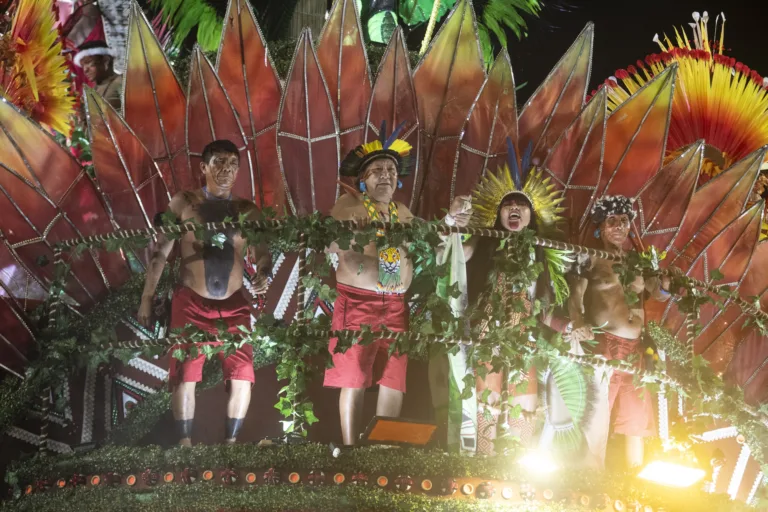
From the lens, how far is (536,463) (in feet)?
26.2

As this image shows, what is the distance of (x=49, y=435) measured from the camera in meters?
8.59

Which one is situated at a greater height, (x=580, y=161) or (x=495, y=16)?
(x=495, y=16)

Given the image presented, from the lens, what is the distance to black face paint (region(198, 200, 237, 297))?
8.33 meters

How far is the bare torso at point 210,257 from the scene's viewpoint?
8.33 metres

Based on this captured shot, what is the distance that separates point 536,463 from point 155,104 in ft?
16.5

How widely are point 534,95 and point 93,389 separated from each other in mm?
5423

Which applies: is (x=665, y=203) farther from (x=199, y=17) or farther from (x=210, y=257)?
(x=199, y=17)

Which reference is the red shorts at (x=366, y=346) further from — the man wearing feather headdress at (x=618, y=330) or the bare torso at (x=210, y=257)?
the man wearing feather headdress at (x=618, y=330)

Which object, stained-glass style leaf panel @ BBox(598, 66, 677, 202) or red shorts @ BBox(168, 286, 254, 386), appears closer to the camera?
red shorts @ BBox(168, 286, 254, 386)

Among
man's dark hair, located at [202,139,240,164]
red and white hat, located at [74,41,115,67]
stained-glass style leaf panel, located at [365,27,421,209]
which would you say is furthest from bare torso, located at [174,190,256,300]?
red and white hat, located at [74,41,115,67]

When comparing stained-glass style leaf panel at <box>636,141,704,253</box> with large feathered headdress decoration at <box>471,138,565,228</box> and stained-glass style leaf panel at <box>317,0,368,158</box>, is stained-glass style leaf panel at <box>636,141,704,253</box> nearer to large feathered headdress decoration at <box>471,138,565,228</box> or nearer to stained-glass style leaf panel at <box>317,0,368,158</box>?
large feathered headdress decoration at <box>471,138,565,228</box>

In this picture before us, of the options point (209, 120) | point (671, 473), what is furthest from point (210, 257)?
point (671, 473)

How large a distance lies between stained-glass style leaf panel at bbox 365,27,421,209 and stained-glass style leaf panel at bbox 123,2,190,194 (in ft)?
6.27

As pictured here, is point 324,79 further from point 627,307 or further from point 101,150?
point 627,307
